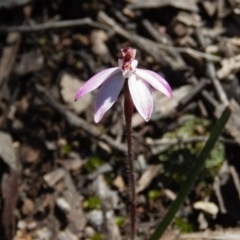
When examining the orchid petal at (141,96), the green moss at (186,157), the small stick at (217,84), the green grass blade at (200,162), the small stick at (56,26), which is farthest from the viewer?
the small stick at (56,26)

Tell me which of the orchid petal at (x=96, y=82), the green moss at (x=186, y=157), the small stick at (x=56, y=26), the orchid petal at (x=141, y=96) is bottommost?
the green moss at (x=186, y=157)

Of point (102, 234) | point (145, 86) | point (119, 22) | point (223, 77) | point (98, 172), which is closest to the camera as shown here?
point (145, 86)

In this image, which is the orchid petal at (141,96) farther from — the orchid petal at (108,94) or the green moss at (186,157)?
the green moss at (186,157)

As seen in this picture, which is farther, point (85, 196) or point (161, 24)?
point (161, 24)

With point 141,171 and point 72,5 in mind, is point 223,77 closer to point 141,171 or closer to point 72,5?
point 141,171

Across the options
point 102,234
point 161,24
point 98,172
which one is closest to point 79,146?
point 98,172

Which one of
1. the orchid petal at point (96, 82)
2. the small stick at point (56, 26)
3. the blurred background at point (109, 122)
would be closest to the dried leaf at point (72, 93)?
the blurred background at point (109, 122)

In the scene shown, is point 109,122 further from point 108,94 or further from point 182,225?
point 108,94

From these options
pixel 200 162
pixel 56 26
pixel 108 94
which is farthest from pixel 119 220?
pixel 56 26
